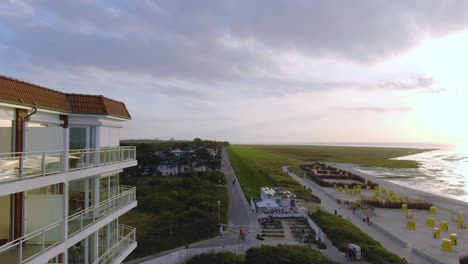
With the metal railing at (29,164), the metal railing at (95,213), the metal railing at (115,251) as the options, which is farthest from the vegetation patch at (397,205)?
the metal railing at (29,164)

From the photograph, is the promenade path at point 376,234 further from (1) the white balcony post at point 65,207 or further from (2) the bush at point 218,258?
(1) the white balcony post at point 65,207

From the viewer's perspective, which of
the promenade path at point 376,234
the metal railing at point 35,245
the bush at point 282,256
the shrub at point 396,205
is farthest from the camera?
the shrub at point 396,205

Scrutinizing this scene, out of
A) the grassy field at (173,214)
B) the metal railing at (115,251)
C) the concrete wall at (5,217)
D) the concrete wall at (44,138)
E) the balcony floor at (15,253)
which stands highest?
the concrete wall at (44,138)

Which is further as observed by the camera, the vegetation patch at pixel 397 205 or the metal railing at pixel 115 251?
the vegetation patch at pixel 397 205

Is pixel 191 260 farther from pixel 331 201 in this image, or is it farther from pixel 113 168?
pixel 331 201

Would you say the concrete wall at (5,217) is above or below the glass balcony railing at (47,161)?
below

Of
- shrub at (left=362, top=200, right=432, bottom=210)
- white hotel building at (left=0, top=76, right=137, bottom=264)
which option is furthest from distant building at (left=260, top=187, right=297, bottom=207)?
white hotel building at (left=0, top=76, right=137, bottom=264)

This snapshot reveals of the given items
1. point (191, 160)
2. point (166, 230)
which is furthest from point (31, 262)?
point (191, 160)

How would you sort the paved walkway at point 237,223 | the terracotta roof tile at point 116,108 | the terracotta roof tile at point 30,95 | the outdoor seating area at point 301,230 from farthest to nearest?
the outdoor seating area at point 301,230 → the paved walkway at point 237,223 → the terracotta roof tile at point 116,108 → the terracotta roof tile at point 30,95

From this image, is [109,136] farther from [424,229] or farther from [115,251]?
[424,229]
